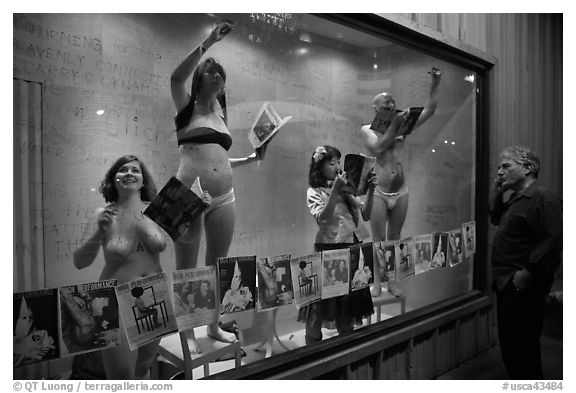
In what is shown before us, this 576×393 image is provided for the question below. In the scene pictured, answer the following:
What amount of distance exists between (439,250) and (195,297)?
1.77m

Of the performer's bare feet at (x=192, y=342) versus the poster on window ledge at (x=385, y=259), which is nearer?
the performer's bare feet at (x=192, y=342)

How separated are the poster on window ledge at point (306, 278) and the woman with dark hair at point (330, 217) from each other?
0.09 metres

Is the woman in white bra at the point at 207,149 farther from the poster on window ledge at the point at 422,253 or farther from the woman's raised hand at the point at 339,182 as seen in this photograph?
the poster on window ledge at the point at 422,253

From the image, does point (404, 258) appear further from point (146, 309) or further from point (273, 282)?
point (146, 309)

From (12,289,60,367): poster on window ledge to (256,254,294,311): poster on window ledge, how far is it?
2.77 ft

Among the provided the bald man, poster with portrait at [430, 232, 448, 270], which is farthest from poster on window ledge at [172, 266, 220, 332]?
poster with portrait at [430, 232, 448, 270]

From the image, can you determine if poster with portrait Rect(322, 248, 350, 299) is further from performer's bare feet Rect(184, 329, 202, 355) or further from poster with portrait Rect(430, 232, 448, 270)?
poster with portrait Rect(430, 232, 448, 270)

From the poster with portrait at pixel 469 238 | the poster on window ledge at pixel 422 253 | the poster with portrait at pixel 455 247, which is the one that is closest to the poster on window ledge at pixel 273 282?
the poster on window ledge at pixel 422 253

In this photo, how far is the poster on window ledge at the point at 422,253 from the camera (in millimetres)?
2658

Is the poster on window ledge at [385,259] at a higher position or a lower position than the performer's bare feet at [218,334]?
higher

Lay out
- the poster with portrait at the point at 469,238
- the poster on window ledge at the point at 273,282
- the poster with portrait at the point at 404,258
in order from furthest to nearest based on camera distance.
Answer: the poster with portrait at the point at 469,238, the poster with portrait at the point at 404,258, the poster on window ledge at the point at 273,282

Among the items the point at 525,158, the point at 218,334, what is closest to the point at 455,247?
the point at 525,158

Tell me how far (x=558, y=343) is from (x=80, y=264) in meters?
3.46

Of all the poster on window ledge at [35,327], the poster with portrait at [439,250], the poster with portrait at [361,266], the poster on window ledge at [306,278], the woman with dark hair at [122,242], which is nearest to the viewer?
the poster on window ledge at [35,327]
